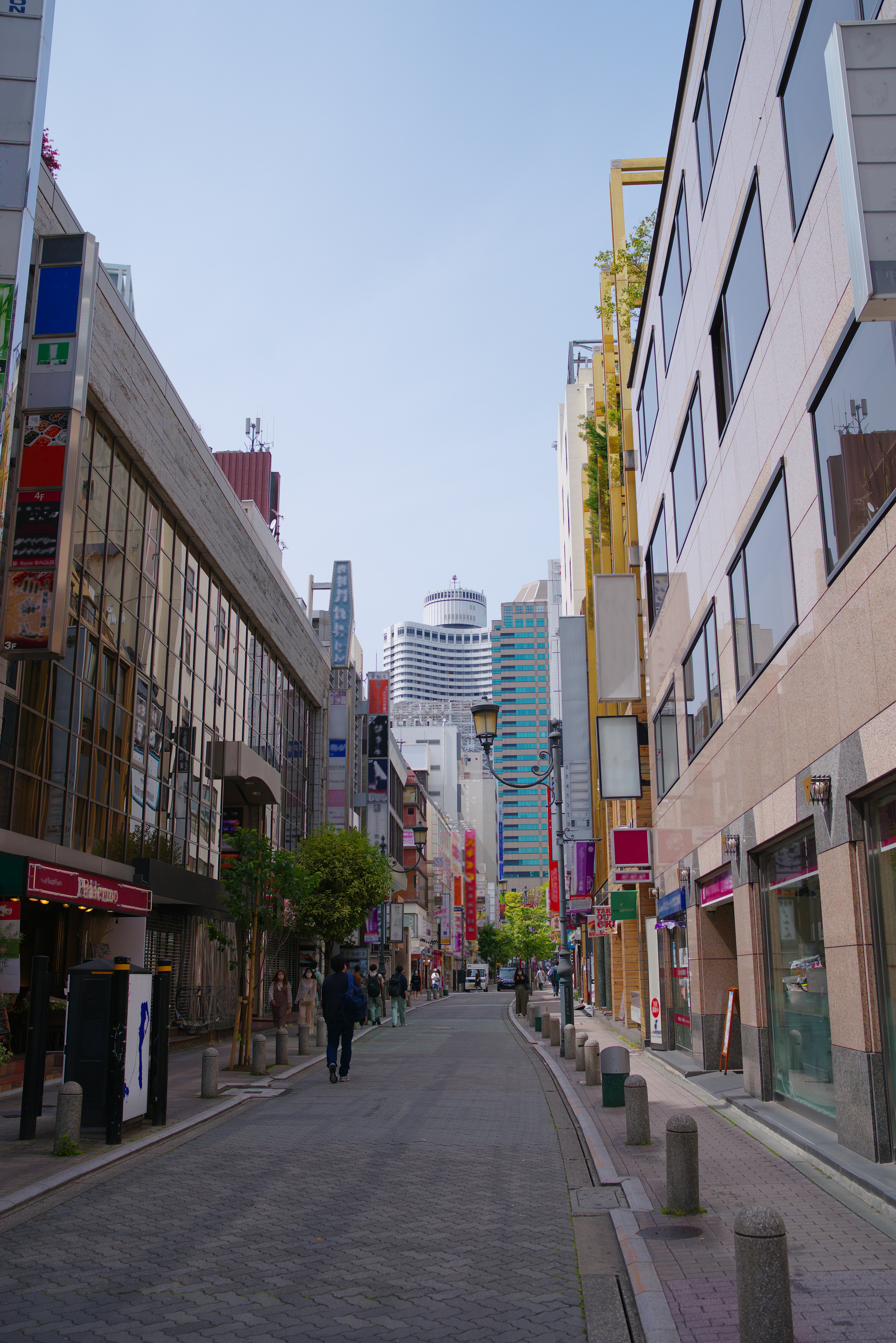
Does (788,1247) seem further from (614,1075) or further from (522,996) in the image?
(522,996)

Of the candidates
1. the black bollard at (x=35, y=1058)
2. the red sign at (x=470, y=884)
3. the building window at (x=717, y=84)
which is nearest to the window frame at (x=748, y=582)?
the building window at (x=717, y=84)

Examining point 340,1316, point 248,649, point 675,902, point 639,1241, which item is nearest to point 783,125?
point 639,1241

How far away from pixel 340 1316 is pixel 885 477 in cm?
701

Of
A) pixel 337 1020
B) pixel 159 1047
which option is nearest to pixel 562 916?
pixel 337 1020

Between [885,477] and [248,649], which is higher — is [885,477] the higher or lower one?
the lower one

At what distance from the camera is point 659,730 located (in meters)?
24.1

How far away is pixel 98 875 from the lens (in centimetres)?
2106

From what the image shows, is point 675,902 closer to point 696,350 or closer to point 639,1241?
point 696,350

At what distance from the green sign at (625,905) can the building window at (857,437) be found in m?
18.6

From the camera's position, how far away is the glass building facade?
19281mm

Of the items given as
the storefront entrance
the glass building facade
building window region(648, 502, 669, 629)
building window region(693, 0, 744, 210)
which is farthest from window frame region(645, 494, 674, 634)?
the glass building facade

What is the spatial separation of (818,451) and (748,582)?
368 cm

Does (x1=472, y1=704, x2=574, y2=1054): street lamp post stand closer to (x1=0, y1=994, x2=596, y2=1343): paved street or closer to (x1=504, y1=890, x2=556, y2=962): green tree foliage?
(x1=0, y1=994, x2=596, y2=1343): paved street

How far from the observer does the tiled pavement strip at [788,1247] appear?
19.0 ft
